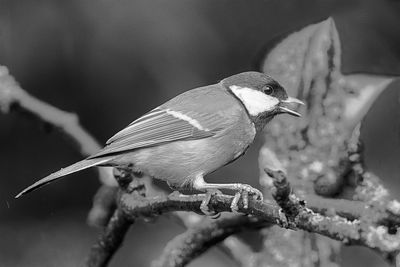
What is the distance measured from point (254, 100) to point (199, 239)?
289 mm

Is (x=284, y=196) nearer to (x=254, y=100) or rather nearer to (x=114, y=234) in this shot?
(x=254, y=100)

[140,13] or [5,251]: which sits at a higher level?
[140,13]

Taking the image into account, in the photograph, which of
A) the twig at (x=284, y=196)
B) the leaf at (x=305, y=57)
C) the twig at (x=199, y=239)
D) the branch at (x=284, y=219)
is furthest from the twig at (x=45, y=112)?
the twig at (x=284, y=196)

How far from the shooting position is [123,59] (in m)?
1.27

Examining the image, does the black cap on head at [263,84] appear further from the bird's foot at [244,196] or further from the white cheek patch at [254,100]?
the bird's foot at [244,196]

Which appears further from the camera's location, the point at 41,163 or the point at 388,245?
the point at 41,163

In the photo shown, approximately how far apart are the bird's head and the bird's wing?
0.05 meters

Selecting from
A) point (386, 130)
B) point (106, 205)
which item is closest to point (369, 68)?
point (386, 130)

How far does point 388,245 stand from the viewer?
1114 mm

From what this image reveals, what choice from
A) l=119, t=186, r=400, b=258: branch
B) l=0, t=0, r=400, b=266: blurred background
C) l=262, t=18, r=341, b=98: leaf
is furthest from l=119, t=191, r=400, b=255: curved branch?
l=262, t=18, r=341, b=98: leaf

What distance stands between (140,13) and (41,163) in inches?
12.1

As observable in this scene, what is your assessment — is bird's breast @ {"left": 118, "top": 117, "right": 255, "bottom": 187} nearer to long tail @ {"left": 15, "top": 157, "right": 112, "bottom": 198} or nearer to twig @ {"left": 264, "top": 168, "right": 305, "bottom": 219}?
long tail @ {"left": 15, "top": 157, "right": 112, "bottom": 198}

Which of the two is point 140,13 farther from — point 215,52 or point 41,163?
point 41,163

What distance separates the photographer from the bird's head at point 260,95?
3.70 feet
